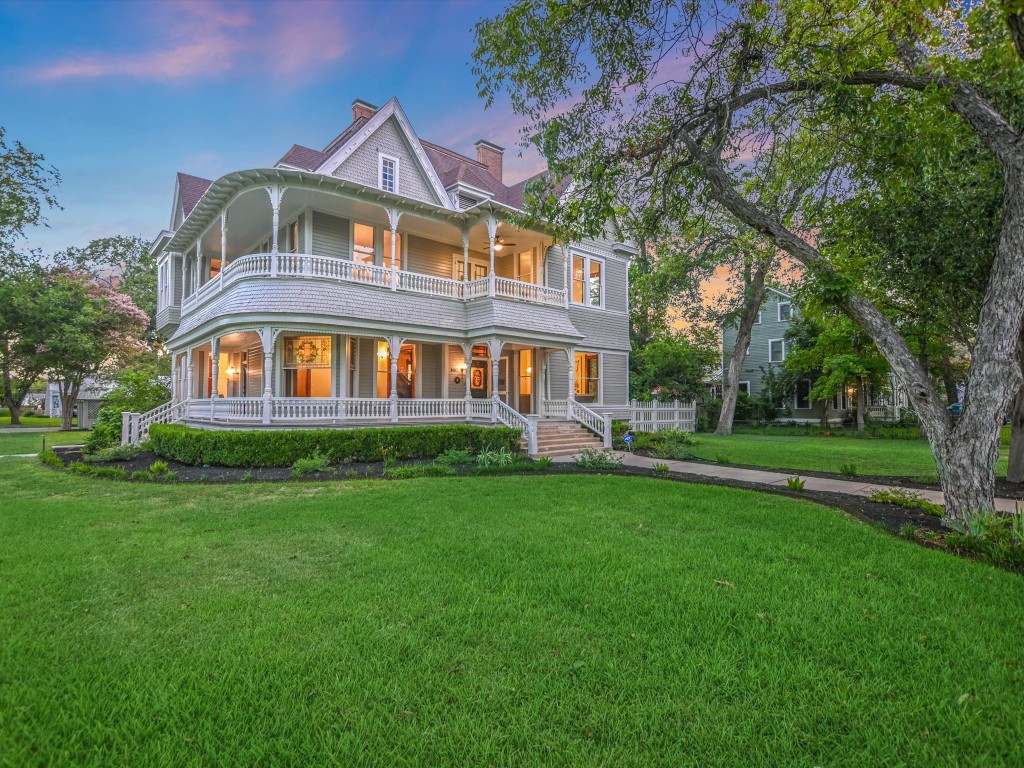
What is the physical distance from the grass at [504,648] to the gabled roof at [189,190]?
17121 mm

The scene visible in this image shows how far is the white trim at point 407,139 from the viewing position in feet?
47.2

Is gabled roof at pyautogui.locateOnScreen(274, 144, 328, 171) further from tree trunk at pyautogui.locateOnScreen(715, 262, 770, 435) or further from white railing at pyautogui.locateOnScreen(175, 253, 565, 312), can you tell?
tree trunk at pyautogui.locateOnScreen(715, 262, 770, 435)

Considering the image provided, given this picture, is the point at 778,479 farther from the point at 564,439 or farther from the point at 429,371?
the point at 429,371

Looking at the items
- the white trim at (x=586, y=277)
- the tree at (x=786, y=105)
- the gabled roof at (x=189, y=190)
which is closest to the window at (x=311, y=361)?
the gabled roof at (x=189, y=190)

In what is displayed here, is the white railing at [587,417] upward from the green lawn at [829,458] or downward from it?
upward

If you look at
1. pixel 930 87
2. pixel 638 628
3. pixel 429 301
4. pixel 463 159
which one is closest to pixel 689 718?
pixel 638 628

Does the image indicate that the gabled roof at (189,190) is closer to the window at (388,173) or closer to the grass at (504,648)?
the window at (388,173)

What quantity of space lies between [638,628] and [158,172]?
113 ft

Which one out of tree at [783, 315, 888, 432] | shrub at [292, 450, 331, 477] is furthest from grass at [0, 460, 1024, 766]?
tree at [783, 315, 888, 432]

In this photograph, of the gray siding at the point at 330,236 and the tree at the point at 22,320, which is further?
the tree at the point at 22,320

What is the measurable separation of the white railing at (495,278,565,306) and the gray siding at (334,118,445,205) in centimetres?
348

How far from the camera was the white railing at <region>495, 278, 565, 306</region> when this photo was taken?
15.6 metres

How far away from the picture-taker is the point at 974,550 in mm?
5102

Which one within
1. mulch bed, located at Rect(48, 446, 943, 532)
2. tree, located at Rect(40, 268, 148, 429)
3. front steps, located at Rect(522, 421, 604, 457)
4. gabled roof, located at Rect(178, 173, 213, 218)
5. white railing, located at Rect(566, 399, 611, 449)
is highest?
gabled roof, located at Rect(178, 173, 213, 218)
